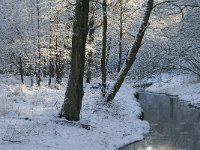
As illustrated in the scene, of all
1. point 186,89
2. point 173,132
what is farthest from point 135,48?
point 186,89

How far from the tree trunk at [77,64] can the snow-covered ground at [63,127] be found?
540mm

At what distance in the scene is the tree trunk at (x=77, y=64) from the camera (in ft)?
47.1

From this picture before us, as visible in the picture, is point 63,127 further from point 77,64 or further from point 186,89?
point 186,89

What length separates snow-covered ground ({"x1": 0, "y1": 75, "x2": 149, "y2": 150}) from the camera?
11773 millimetres

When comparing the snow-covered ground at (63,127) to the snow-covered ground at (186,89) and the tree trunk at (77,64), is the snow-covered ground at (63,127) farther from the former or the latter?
the snow-covered ground at (186,89)

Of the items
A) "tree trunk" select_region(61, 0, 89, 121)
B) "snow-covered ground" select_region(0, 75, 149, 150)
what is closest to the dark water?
"snow-covered ground" select_region(0, 75, 149, 150)

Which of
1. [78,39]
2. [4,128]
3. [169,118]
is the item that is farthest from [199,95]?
[4,128]

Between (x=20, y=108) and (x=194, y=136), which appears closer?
(x=20, y=108)

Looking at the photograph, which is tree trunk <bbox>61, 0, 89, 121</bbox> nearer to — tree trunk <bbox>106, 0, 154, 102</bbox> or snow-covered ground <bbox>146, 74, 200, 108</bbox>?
tree trunk <bbox>106, 0, 154, 102</bbox>

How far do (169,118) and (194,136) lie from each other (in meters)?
7.14

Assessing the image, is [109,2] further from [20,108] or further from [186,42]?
[20,108]

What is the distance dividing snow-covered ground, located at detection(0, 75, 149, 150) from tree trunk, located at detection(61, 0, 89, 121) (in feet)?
1.77

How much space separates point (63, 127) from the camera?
1395 cm

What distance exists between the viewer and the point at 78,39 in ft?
47.3
